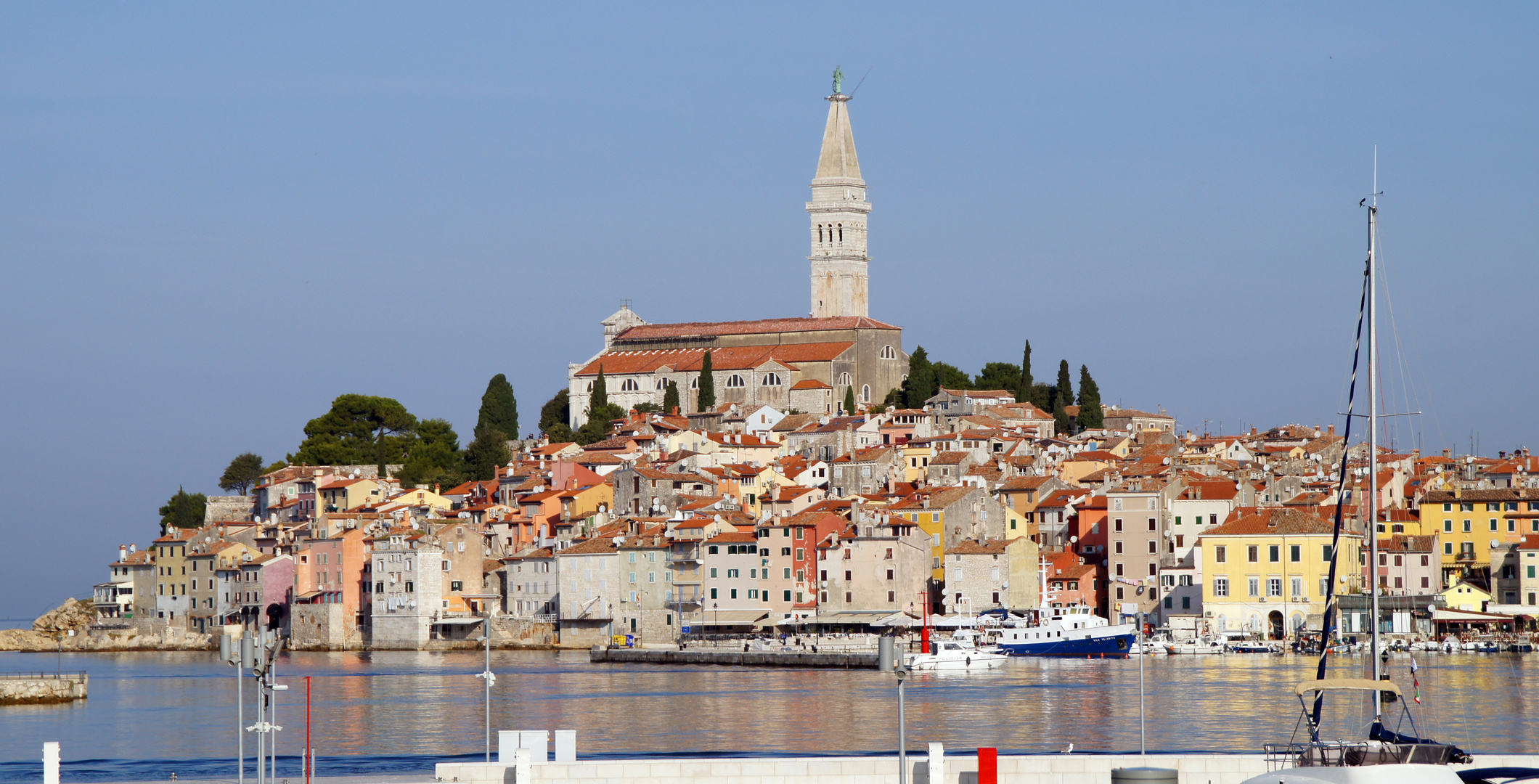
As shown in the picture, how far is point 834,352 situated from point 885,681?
4576 cm

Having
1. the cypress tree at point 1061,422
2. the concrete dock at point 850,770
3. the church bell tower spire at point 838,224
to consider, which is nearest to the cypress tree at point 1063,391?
the cypress tree at point 1061,422

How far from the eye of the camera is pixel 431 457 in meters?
86.4

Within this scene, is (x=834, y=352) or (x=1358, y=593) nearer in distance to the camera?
(x=1358, y=593)

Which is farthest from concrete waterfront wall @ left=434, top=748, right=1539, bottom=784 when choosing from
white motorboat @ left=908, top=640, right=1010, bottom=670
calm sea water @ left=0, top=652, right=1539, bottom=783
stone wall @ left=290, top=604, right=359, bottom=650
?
stone wall @ left=290, top=604, right=359, bottom=650

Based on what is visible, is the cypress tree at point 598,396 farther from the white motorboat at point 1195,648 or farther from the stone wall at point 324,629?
the white motorboat at point 1195,648

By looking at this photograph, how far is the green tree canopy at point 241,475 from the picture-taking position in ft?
308

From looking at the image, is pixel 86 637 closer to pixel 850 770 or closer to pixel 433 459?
pixel 433 459

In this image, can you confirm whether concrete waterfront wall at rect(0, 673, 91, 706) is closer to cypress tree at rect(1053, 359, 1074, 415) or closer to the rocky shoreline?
the rocky shoreline

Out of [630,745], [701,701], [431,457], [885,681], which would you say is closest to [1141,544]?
[885,681]

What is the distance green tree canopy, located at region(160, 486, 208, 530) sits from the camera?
3438 inches

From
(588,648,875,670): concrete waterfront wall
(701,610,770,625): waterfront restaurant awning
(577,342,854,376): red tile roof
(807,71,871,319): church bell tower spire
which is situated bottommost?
(588,648,875,670): concrete waterfront wall

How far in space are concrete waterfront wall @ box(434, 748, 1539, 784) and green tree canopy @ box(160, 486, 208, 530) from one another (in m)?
71.7

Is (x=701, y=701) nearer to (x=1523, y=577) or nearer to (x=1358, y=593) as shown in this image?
(x=1358, y=593)

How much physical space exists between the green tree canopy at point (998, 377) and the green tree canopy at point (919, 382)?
3.61m
